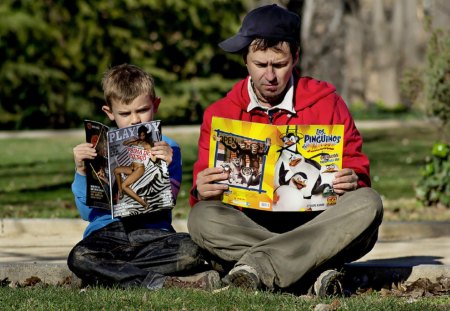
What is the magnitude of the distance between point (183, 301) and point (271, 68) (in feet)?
4.49

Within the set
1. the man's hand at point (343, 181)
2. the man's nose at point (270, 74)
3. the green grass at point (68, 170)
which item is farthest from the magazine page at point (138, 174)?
the green grass at point (68, 170)

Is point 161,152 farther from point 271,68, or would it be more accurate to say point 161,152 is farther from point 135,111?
point 271,68

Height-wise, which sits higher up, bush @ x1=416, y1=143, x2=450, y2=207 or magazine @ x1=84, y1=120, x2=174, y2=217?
magazine @ x1=84, y1=120, x2=174, y2=217

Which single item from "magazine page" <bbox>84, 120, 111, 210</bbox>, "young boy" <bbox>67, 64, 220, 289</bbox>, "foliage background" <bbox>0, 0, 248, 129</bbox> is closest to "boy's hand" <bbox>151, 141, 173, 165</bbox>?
"young boy" <bbox>67, 64, 220, 289</bbox>

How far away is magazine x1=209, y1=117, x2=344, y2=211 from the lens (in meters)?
5.44

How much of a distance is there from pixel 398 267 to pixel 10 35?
47.9ft

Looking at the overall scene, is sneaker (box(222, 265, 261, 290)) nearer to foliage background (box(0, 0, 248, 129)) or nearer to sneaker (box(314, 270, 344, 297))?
sneaker (box(314, 270, 344, 297))

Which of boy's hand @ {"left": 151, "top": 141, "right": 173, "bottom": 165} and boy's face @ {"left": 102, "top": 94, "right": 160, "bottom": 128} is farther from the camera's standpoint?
boy's face @ {"left": 102, "top": 94, "right": 160, "bottom": 128}

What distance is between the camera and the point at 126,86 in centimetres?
605

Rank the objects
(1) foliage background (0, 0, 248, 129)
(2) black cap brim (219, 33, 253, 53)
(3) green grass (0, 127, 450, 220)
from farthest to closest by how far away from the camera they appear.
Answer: (1) foliage background (0, 0, 248, 129) → (3) green grass (0, 127, 450, 220) → (2) black cap brim (219, 33, 253, 53)

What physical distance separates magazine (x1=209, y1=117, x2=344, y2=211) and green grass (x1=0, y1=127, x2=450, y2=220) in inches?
144

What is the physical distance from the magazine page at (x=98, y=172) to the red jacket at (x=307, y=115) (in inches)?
18.8

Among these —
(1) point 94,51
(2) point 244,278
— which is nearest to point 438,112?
(2) point 244,278

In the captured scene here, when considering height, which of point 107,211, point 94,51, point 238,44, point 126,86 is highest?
point 238,44
